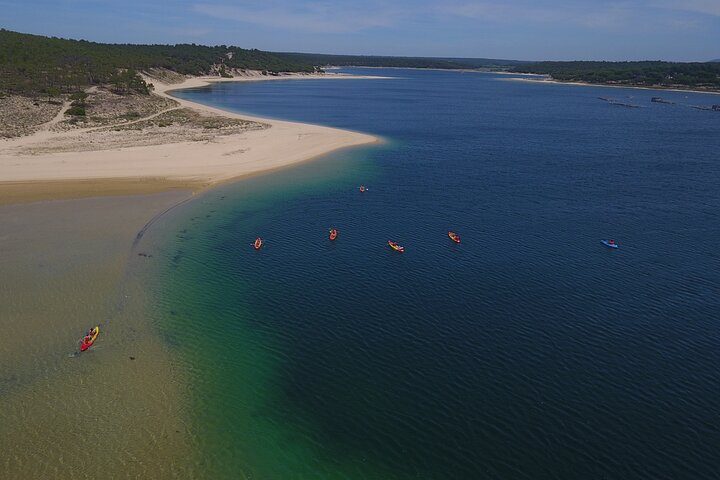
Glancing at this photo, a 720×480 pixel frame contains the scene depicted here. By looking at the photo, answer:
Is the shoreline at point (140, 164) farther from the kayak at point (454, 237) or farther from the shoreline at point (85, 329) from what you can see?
the kayak at point (454, 237)

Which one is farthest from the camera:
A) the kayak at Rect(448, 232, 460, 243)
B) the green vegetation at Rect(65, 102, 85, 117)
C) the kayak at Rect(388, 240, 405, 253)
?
the green vegetation at Rect(65, 102, 85, 117)

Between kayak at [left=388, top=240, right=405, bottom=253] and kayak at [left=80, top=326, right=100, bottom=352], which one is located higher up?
kayak at [left=388, top=240, right=405, bottom=253]

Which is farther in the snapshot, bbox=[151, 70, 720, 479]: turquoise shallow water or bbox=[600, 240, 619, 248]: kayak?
bbox=[600, 240, 619, 248]: kayak

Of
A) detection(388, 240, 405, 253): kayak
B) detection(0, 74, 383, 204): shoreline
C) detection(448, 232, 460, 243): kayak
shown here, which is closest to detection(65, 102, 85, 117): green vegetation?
detection(0, 74, 383, 204): shoreline

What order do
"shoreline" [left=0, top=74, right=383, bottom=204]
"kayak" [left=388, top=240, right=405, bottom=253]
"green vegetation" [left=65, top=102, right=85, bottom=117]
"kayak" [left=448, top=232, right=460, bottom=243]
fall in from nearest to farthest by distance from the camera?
"kayak" [left=388, top=240, right=405, bottom=253]
"kayak" [left=448, top=232, right=460, bottom=243]
"shoreline" [left=0, top=74, right=383, bottom=204]
"green vegetation" [left=65, top=102, right=85, bottom=117]

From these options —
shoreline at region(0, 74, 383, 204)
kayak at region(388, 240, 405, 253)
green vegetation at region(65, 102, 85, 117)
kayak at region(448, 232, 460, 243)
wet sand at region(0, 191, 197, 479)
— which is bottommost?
wet sand at region(0, 191, 197, 479)

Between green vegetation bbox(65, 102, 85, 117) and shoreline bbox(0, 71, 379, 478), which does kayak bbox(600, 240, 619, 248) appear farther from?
green vegetation bbox(65, 102, 85, 117)

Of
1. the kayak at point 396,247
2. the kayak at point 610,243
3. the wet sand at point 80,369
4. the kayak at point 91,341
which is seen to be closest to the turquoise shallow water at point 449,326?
the kayak at point 610,243

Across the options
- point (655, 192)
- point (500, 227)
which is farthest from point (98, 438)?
point (655, 192)
